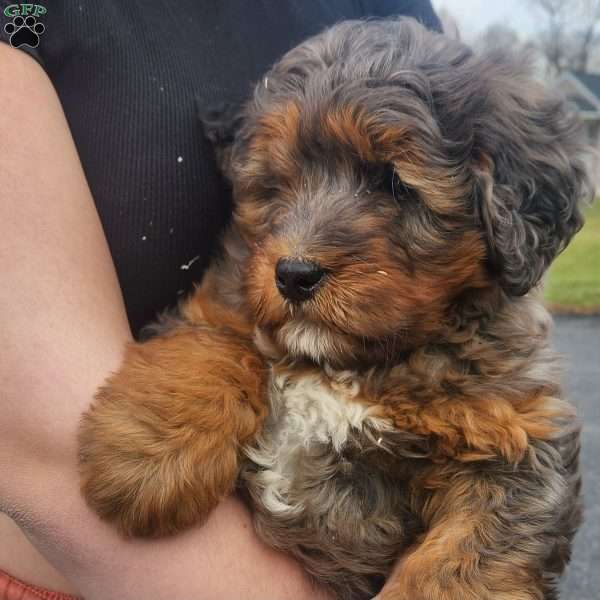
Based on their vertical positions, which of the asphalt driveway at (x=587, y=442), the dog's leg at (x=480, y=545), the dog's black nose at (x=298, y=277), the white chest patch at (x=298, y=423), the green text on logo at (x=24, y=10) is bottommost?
the asphalt driveway at (x=587, y=442)

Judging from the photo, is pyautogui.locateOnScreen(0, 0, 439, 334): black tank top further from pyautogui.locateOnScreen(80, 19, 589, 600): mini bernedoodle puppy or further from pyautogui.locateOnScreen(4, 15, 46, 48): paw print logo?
pyautogui.locateOnScreen(80, 19, 589, 600): mini bernedoodle puppy

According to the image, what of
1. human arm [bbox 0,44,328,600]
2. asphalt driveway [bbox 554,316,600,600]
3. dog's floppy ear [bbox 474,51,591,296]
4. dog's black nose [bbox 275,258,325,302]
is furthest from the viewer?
asphalt driveway [bbox 554,316,600,600]

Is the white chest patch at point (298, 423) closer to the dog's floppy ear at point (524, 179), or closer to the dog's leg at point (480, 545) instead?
the dog's leg at point (480, 545)

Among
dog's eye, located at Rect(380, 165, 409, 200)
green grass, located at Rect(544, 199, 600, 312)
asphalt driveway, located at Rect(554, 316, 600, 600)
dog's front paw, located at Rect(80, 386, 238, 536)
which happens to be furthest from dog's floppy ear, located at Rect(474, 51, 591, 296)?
green grass, located at Rect(544, 199, 600, 312)

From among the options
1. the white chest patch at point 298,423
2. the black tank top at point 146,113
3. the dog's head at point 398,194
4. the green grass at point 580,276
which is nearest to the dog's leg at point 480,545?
the white chest patch at point 298,423

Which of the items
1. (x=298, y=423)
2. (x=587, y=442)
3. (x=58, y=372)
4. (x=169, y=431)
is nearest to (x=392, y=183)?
(x=298, y=423)

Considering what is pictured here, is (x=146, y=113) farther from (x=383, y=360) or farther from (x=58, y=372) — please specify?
(x=383, y=360)
